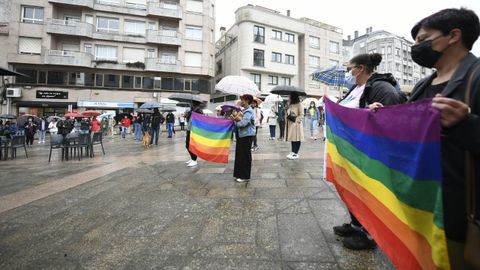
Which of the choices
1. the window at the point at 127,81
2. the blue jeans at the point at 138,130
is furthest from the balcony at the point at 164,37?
the blue jeans at the point at 138,130

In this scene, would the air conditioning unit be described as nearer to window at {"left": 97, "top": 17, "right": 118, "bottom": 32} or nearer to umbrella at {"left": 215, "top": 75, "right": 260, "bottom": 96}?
window at {"left": 97, "top": 17, "right": 118, "bottom": 32}

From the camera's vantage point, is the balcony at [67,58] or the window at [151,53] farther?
the window at [151,53]

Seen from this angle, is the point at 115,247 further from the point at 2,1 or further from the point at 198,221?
the point at 2,1

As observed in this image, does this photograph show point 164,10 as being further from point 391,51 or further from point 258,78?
point 391,51

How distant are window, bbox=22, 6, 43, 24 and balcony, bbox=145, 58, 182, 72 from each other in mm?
11965

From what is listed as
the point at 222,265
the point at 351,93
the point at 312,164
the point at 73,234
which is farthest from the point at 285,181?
the point at 73,234

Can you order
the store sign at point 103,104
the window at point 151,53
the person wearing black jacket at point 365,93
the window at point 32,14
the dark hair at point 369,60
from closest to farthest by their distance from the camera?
the person wearing black jacket at point 365,93, the dark hair at point 369,60, the window at point 32,14, the store sign at point 103,104, the window at point 151,53

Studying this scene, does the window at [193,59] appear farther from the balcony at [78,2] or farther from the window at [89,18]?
the balcony at [78,2]

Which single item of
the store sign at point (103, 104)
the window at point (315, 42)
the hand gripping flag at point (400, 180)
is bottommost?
the hand gripping flag at point (400, 180)

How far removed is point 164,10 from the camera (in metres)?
33.5

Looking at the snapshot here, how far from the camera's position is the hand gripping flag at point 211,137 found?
6.34m

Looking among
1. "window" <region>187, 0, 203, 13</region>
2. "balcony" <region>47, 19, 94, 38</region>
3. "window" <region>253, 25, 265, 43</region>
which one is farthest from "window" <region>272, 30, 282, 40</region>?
"balcony" <region>47, 19, 94, 38</region>

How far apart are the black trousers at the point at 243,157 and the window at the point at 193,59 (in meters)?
31.0

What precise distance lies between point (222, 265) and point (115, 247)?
1.23 m
